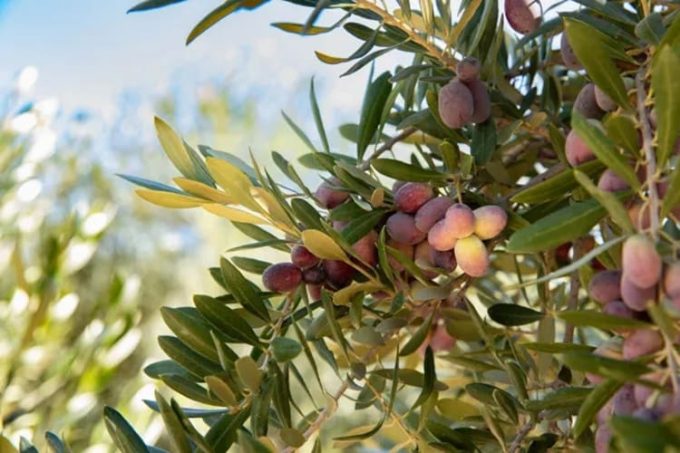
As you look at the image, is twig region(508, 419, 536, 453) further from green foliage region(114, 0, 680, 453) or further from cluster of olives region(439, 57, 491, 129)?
cluster of olives region(439, 57, 491, 129)

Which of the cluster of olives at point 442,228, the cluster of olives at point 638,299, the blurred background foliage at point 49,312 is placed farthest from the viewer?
the blurred background foliage at point 49,312

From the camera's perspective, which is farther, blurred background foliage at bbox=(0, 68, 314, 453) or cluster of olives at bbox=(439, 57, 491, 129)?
blurred background foliage at bbox=(0, 68, 314, 453)

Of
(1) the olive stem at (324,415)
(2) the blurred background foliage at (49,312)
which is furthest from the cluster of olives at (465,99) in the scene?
(2) the blurred background foliage at (49,312)

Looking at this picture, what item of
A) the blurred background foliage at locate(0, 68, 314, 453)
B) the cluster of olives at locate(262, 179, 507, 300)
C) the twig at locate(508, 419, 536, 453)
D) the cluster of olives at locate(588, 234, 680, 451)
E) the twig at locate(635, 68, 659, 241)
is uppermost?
the twig at locate(635, 68, 659, 241)

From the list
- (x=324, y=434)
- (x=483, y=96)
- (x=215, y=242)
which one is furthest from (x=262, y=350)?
(x=215, y=242)

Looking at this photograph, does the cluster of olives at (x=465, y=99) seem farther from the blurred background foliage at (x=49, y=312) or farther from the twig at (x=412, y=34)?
the blurred background foliage at (x=49, y=312)

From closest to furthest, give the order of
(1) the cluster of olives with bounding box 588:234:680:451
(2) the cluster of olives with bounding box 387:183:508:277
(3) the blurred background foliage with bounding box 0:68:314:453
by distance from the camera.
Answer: (1) the cluster of olives with bounding box 588:234:680:451, (2) the cluster of olives with bounding box 387:183:508:277, (3) the blurred background foliage with bounding box 0:68:314:453

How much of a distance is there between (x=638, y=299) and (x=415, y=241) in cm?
14

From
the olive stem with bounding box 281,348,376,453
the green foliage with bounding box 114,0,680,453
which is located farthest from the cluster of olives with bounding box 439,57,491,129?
the olive stem with bounding box 281,348,376,453

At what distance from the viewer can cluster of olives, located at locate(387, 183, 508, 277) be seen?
1.09 ft

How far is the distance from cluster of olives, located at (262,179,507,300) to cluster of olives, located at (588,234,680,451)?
8 centimetres

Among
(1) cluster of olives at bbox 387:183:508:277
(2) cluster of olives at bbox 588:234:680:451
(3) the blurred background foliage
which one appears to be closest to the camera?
(2) cluster of olives at bbox 588:234:680:451

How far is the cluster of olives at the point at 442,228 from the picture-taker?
0.33 metres

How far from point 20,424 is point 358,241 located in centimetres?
67
